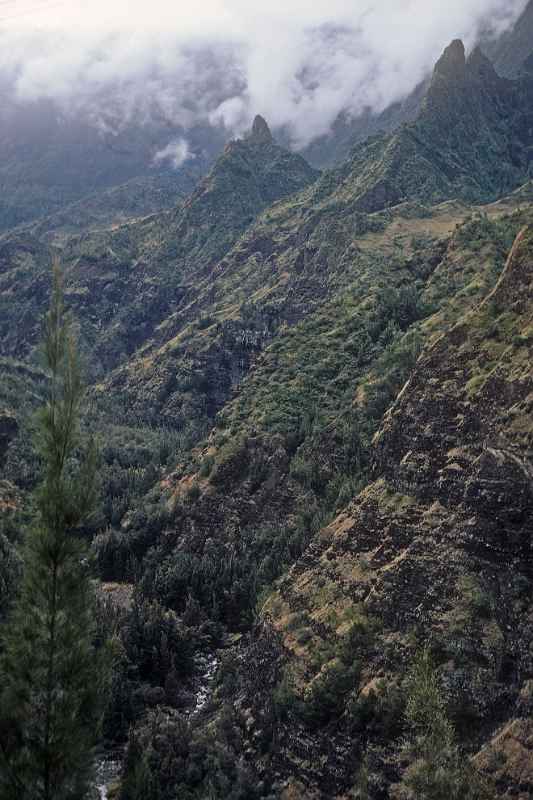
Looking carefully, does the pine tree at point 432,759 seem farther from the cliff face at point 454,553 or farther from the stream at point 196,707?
the stream at point 196,707

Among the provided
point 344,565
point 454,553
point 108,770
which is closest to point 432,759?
point 454,553

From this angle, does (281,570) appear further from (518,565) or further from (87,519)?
(87,519)

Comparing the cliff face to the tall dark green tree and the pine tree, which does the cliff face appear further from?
the tall dark green tree

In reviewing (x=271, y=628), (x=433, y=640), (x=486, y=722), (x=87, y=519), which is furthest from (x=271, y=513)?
(x=87, y=519)

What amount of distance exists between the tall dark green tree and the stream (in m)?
40.5

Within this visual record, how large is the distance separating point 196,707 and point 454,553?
113 feet

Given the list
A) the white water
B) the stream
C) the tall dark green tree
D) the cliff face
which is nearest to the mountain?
the cliff face

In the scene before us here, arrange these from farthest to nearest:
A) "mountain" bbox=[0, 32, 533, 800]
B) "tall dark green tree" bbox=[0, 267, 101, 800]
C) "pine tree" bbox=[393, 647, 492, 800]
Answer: "mountain" bbox=[0, 32, 533, 800], "pine tree" bbox=[393, 647, 492, 800], "tall dark green tree" bbox=[0, 267, 101, 800]

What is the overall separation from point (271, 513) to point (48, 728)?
7945cm

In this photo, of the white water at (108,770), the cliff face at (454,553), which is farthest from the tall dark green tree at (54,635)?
the white water at (108,770)

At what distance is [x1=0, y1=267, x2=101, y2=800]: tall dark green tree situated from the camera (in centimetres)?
1739

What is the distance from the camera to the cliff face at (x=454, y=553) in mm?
Result: 46094

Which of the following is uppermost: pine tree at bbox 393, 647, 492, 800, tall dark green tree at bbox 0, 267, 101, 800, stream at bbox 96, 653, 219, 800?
tall dark green tree at bbox 0, 267, 101, 800

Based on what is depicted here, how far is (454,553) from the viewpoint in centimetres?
5344
